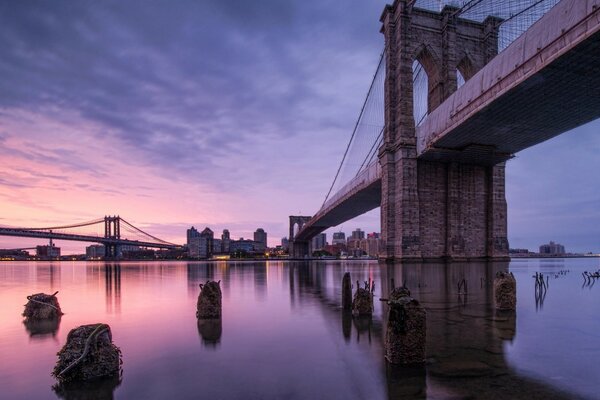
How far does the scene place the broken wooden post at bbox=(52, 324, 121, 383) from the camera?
6.48m

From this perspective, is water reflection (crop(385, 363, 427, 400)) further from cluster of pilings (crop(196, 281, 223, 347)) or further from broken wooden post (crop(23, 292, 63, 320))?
broken wooden post (crop(23, 292, 63, 320))

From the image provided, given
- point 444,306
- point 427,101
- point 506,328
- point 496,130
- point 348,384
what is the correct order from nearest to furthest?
point 348,384, point 506,328, point 444,306, point 496,130, point 427,101

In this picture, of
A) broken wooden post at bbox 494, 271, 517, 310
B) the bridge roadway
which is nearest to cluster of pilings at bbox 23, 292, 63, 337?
broken wooden post at bbox 494, 271, 517, 310

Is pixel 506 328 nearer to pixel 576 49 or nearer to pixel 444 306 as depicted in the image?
pixel 444 306

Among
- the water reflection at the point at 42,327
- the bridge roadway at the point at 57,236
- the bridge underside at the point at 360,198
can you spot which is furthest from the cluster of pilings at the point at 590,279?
the bridge roadway at the point at 57,236

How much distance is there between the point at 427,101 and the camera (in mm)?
50656

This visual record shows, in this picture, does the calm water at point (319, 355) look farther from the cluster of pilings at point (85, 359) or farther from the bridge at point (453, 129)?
the bridge at point (453, 129)

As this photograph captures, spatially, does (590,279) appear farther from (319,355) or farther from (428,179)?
(319,355)

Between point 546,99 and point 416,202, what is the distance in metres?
Answer: 16.3

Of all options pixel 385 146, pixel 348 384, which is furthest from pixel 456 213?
pixel 348 384

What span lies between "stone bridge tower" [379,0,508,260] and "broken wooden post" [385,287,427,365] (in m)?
34.7

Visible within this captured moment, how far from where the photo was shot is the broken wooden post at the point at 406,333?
7.05 metres

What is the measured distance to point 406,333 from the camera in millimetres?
7125

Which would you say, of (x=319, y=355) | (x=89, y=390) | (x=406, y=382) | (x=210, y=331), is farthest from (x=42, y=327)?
(x=406, y=382)
